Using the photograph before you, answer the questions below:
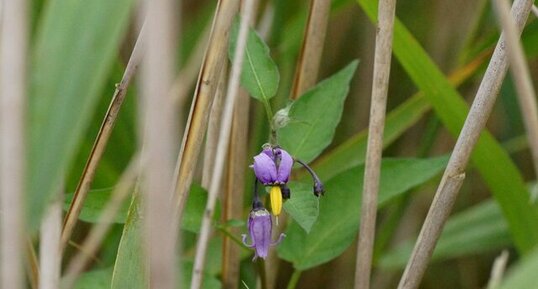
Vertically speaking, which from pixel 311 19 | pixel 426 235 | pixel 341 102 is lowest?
pixel 426 235

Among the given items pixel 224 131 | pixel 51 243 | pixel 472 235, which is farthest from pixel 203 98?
pixel 472 235

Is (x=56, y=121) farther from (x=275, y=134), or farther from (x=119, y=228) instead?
(x=119, y=228)

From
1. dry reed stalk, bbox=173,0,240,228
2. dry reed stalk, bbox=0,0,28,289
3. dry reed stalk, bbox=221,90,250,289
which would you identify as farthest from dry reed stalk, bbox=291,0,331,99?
dry reed stalk, bbox=0,0,28,289

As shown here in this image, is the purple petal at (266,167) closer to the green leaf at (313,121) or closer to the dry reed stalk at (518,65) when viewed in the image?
the green leaf at (313,121)

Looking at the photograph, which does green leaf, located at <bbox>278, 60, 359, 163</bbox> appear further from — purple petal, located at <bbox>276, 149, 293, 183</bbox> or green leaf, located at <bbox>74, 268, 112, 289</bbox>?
green leaf, located at <bbox>74, 268, 112, 289</bbox>

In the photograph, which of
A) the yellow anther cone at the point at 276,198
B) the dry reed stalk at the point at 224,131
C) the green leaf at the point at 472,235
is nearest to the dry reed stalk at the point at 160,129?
the dry reed stalk at the point at 224,131

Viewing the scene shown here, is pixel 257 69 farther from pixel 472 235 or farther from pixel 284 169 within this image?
pixel 472 235

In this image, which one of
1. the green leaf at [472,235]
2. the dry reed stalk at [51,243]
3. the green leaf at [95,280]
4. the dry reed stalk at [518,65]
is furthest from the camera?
the green leaf at [472,235]

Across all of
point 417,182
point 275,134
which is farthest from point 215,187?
point 417,182
